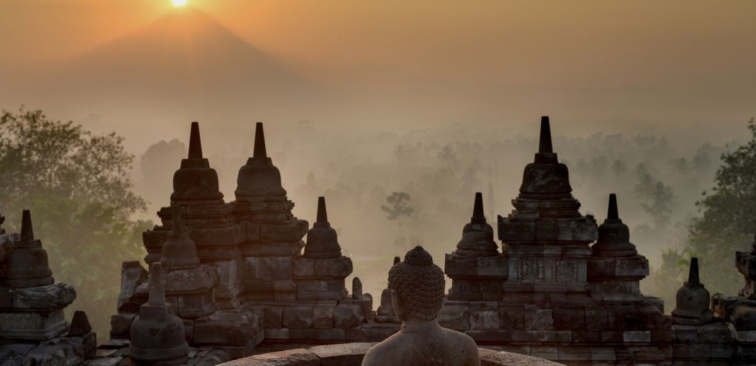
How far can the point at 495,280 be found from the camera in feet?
38.2

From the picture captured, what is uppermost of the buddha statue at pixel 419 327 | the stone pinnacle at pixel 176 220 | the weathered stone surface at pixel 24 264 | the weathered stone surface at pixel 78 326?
the stone pinnacle at pixel 176 220

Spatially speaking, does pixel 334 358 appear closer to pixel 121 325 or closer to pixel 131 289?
pixel 121 325

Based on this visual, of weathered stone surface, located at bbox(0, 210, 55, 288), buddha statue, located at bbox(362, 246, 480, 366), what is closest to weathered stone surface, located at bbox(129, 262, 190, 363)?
weathered stone surface, located at bbox(0, 210, 55, 288)

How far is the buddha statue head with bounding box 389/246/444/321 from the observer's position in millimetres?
5559

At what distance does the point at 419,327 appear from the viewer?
18.4 ft

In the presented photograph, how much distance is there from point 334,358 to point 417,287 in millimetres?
2086

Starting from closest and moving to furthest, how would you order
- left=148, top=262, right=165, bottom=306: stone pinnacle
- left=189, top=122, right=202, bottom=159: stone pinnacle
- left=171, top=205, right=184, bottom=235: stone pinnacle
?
left=148, top=262, right=165, bottom=306: stone pinnacle → left=171, top=205, right=184, bottom=235: stone pinnacle → left=189, top=122, right=202, bottom=159: stone pinnacle

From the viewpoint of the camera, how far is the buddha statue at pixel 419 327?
5531 mm

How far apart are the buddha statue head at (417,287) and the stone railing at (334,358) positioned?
5.30 feet

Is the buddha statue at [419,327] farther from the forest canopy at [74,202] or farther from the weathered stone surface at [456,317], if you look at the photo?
the forest canopy at [74,202]

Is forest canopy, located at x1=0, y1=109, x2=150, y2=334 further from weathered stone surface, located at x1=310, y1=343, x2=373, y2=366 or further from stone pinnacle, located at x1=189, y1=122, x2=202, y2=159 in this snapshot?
weathered stone surface, located at x1=310, y1=343, x2=373, y2=366

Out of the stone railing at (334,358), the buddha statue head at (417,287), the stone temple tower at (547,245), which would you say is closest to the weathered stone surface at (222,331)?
the stone railing at (334,358)

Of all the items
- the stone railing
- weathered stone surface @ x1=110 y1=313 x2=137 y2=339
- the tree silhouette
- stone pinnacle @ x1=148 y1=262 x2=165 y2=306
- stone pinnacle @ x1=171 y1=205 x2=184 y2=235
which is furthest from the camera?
the tree silhouette

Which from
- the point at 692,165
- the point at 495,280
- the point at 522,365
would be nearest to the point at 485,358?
the point at 522,365
